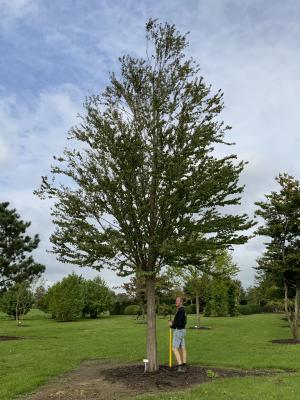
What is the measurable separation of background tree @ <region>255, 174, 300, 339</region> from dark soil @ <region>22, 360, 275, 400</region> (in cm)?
909

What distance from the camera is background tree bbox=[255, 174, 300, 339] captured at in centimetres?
1989

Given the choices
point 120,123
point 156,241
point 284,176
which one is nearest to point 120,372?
point 156,241

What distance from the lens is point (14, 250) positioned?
26391 millimetres

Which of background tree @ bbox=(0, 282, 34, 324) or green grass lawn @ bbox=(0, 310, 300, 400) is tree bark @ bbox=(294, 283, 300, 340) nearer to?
green grass lawn @ bbox=(0, 310, 300, 400)

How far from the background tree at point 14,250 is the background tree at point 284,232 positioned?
44.8ft

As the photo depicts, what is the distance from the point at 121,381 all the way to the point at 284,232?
12514 millimetres

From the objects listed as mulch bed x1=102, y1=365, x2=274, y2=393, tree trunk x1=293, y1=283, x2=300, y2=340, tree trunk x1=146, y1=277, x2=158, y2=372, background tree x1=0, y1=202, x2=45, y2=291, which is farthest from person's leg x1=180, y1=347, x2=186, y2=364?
background tree x1=0, y1=202, x2=45, y2=291

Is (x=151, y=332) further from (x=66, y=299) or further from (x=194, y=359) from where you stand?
(x=66, y=299)

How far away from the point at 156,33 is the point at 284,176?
11.1 m

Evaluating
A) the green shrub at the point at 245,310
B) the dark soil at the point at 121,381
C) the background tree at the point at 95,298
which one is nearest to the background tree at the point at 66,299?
the background tree at the point at 95,298

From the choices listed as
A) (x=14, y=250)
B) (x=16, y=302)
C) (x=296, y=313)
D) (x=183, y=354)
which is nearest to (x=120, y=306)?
(x=16, y=302)

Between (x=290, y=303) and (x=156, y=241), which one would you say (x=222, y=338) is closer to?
(x=290, y=303)

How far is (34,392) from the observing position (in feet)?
31.1

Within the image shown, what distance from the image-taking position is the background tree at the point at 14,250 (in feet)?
85.6
